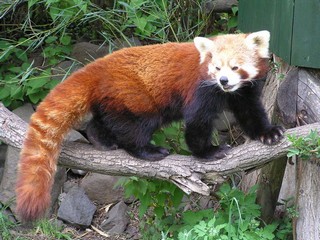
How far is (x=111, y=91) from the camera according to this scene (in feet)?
11.8

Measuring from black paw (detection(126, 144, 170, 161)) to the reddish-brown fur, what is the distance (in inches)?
8.5

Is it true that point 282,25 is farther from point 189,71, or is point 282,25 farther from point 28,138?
point 28,138

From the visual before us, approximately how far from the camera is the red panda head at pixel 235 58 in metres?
3.36

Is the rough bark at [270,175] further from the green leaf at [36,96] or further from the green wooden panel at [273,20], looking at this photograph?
the green leaf at [36,96]

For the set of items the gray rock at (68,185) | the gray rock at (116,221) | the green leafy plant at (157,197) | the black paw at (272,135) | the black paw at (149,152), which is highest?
the black paw at (272,135)

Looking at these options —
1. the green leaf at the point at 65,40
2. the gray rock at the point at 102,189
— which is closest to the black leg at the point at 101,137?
the gray rock at the point at 102,189

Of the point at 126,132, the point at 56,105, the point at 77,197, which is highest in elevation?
the point at 56,105

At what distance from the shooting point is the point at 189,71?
3613 millimetres

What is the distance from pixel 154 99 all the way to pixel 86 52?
2.11m

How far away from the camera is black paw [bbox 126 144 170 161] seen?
12.0ft

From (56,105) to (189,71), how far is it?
75 cm

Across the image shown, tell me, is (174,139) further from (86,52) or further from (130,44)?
(86,52)

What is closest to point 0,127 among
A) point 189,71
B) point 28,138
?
point 28,138

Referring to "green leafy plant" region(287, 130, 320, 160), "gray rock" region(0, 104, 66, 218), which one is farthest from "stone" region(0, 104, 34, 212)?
"green leafy plant" region(287, 130, 320, 160)
